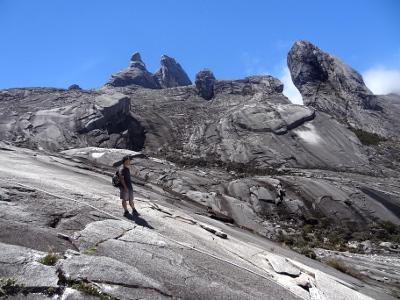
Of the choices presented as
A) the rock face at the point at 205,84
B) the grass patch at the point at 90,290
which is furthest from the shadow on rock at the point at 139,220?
the rock face at the point at 205,84

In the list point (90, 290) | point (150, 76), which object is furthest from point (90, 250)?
point (150, 76)

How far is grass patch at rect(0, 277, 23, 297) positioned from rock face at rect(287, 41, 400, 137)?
66522 millimetres

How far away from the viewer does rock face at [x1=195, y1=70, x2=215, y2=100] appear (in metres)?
78.2

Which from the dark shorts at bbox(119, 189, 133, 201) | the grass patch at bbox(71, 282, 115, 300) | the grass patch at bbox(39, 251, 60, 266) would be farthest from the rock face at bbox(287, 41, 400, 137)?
the grass patch at bbox(71, 282, 115, 300)

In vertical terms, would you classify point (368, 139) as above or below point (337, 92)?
below

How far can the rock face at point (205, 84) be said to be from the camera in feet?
257

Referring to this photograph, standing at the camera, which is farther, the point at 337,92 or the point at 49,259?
the point at 337,92

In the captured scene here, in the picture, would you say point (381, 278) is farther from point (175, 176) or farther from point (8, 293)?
Result: point (175, 176)

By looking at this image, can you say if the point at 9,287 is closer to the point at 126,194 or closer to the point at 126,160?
the point at 126,194

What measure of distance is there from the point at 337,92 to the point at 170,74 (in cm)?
5869

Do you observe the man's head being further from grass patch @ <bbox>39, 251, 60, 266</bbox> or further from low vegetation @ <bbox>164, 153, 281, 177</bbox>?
low vegetation @ <bbox>164, 153, 281, 177</bbox>

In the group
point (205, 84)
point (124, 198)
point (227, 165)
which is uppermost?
point (205, 84)

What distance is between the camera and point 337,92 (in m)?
79.2

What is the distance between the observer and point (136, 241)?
12.3 metres
